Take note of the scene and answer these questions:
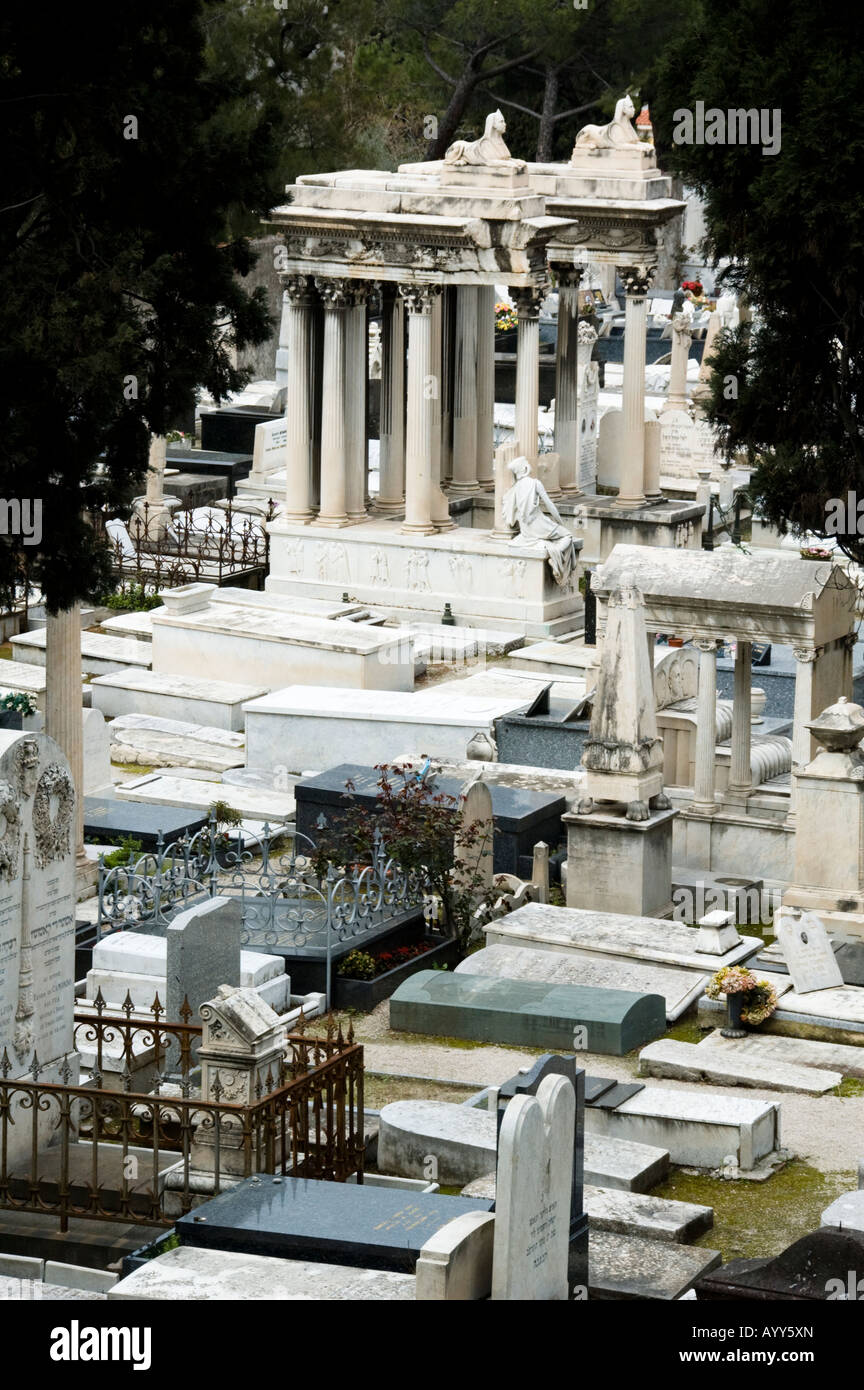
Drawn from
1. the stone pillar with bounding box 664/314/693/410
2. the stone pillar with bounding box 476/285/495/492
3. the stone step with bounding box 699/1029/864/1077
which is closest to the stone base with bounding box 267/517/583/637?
the stone pillar with bounding box 476/285/495/492

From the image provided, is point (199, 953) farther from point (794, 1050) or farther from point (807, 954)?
point (807, 954)

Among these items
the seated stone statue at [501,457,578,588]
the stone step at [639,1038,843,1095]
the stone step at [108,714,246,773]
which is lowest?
the stone step at [639,1038,843,1095]

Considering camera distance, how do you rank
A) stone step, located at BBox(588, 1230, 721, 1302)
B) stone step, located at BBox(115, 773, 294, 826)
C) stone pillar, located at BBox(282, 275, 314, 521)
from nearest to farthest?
stone step, located at BBox(588, 1230, 721, 1302) → stone step, located at BBox(115, 773, 294, 826) → stone pillar, located at BBox(282, 275, 314, 521)

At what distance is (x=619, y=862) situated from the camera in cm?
1850

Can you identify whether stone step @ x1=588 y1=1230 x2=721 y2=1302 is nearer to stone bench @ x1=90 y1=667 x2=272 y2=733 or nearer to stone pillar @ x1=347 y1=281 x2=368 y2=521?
stone bench @ x1=90 y1=667 x2=272 y2=733

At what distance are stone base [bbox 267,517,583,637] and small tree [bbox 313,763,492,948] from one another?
895 centimetres

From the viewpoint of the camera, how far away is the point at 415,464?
2847cm

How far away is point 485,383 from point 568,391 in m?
0.99

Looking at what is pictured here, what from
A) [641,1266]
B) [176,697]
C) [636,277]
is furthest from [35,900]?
[636,277]

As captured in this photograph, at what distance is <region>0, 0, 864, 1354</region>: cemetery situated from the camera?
1242 centimetres

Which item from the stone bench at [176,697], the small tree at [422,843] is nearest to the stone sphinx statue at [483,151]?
the stone bench at [176,697]

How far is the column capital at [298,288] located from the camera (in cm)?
2853

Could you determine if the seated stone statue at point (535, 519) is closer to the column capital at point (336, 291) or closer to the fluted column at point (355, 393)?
the fluted column at point (355, 393)

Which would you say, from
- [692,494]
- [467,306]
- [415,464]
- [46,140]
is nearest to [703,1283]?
[46,140]
